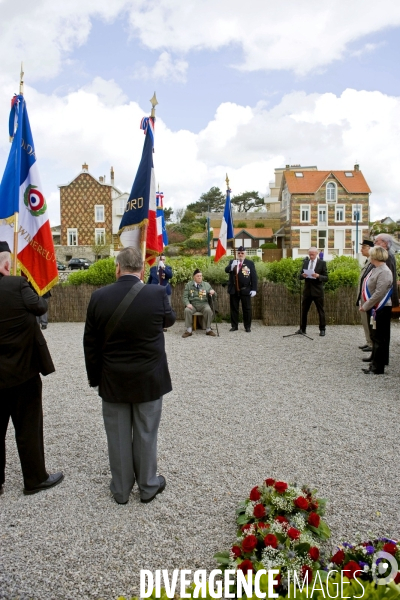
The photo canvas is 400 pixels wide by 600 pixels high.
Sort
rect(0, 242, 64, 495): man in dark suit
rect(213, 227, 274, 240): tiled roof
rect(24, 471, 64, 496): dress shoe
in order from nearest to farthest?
rect(0, 242, 64, 495): man in dark suit, rect(24, 471, 64, 496): dress shoe, rect(213, 227, 274, 240): tiled roof

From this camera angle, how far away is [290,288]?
1334 cm

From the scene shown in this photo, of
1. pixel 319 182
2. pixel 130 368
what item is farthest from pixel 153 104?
pixel 319 182

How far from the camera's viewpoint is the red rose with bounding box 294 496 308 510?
3113 millimetres

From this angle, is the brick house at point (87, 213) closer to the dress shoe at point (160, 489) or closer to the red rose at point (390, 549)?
the dress shoe at point (160, 489)

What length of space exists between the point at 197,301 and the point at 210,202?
7541 cm

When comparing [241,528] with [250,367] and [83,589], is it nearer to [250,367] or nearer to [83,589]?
[83,589]

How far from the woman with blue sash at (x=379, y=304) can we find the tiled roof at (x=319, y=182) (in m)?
50.8

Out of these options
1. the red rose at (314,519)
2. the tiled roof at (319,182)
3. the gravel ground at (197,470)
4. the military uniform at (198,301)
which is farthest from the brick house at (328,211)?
the red rose at (314,519)

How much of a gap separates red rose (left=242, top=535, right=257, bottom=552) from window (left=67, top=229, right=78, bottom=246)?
58.3m

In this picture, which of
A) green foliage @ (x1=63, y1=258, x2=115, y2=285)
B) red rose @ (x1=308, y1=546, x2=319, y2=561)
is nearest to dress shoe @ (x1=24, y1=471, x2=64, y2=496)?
red rose @ (x1=308, y1=546, x2=319, y2=561)

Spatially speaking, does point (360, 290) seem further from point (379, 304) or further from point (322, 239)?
point (322, 239)

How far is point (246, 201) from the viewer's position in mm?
89500

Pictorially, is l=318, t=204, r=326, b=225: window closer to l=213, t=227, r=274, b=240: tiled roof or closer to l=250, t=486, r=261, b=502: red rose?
l=213, t=227, r=274, b=240: tiled roof

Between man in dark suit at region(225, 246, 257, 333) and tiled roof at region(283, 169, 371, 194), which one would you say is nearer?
man in dark suit at region(225, 246, 257, 333)
